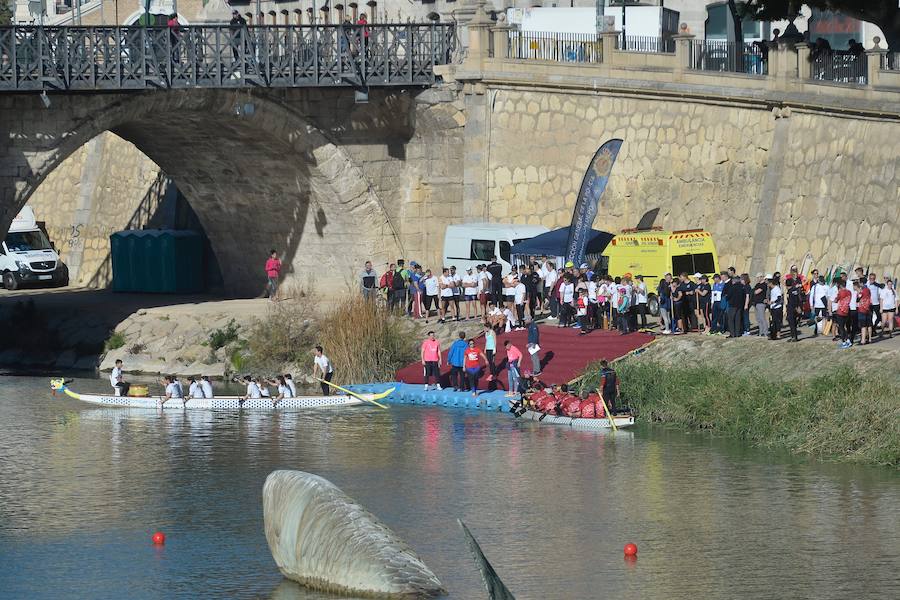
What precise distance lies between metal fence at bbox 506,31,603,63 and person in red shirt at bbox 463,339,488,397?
964 centimetres

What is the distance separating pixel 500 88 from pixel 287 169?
6.23 m

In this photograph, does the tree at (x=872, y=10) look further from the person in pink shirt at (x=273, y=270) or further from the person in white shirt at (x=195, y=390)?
the person in white shirt at (x=195, y=390)

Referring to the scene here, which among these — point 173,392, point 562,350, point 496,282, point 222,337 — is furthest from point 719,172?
point 173,392

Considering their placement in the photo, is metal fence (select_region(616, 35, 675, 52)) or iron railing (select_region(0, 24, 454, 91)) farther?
metal fence (select_region(616, 35, 675, 52))

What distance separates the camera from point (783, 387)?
32.7 metres

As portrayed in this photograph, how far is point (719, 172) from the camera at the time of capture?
41.6 meters

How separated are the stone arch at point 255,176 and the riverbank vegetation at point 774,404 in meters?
12.6

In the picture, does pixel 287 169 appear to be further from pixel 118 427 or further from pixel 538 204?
pixel 118 427

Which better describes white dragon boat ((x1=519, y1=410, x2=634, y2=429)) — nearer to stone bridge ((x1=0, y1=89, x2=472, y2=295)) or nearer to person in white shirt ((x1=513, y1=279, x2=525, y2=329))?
person in white shirt ((x1=513, y1=279, x2=525, y2=329))

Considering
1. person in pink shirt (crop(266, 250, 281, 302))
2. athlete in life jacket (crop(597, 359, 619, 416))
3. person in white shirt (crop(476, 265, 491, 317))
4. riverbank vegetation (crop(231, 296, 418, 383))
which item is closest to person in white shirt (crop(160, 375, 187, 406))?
riverbank vegetation (crop(231, 296, 418, 383))

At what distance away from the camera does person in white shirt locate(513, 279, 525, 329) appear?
4028 centimetres

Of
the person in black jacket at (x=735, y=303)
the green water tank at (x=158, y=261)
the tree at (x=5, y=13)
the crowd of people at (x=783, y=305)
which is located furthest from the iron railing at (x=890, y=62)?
the tree at (x=5, y=13)

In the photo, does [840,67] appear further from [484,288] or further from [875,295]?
[484,288]

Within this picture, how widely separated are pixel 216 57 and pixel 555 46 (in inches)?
326
